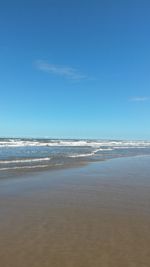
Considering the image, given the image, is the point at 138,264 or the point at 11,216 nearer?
the point at 138,264

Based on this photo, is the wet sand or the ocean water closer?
the wet sand

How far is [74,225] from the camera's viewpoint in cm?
606

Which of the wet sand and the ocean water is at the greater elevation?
the ocean water

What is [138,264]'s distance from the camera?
13.9 feet

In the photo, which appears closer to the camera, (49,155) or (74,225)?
(74,225)

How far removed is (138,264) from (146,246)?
0.71 m

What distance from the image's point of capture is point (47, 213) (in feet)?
23.0

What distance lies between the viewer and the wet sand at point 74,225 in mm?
4430

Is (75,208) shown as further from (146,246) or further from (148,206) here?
(146,246)

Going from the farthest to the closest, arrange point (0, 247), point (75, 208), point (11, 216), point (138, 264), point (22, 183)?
point (22, 183)
point (75, 208)
point (11, 216)
point (0, 247)
point (138, 264)

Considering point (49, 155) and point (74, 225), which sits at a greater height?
point (49, 155)

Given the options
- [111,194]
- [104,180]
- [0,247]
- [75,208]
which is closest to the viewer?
[0,247]

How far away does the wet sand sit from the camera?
174 inches

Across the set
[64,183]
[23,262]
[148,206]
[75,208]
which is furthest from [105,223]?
[64,183]
